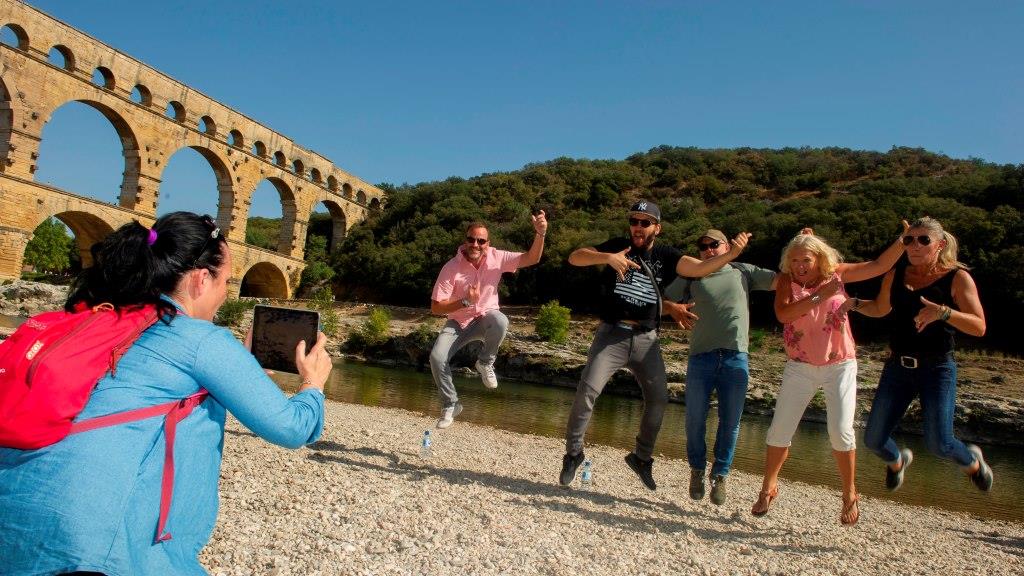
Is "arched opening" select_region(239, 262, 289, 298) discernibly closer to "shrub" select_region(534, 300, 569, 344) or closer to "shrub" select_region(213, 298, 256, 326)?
"shrub" select_region(213, 298, 256, 326)

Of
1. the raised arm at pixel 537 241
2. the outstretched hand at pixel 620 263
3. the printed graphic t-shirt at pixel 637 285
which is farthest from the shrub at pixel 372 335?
the outstretched hand at pixel 620 263

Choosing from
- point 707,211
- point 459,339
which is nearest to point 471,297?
point 459,339

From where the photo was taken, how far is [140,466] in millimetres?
1557

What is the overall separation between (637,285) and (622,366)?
64 centimetres

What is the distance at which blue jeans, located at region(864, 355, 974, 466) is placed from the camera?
4230 millimetres

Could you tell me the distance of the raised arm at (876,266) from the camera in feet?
14.2

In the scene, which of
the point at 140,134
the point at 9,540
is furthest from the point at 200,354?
the point at 140,134

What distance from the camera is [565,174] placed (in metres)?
58.4

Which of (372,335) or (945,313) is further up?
(945,313)

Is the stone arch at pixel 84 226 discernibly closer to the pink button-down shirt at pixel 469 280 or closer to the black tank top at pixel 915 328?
the pink button-down shirt at pixel 469 280

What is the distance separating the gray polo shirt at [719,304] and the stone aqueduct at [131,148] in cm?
2939

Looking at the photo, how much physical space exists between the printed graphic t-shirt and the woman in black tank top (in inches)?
58.5

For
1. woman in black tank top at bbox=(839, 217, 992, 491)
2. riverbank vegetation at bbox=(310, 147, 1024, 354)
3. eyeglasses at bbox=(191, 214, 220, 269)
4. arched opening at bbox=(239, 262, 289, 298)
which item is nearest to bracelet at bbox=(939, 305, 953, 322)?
woman in black tank top at bbox=(839, 217, 992, 491)

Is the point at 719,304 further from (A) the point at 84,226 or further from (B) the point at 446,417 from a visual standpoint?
(A) the point at 84,226
